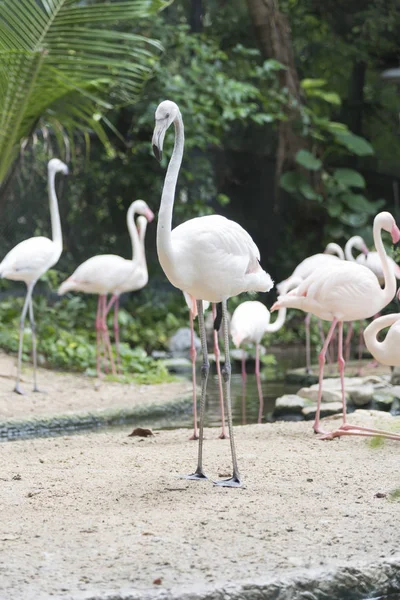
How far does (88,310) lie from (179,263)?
739cm

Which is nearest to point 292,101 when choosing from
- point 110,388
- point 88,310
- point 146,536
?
point 88,310

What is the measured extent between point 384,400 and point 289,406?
0.76m

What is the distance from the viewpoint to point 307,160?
13039 millimetres

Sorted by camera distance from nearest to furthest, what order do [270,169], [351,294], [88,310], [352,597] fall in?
[352,597], [351,294], [88,310], [270,169]

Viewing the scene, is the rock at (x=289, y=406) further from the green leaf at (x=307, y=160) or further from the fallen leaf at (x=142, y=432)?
the green leaf at (x=307, y=160)

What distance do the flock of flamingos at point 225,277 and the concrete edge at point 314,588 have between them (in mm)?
453

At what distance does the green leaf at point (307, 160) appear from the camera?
512 inches

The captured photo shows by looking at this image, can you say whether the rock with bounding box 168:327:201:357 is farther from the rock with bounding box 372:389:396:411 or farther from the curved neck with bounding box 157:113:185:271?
the curved neck with bounding box 157:113:185:271

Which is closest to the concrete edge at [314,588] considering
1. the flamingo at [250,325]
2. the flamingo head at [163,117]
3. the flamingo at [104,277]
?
the flamingo head at [163,117]

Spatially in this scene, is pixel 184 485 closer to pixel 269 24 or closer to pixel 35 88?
pixel 35 88

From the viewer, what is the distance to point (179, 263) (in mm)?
3768

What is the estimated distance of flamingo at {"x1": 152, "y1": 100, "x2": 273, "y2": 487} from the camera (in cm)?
370

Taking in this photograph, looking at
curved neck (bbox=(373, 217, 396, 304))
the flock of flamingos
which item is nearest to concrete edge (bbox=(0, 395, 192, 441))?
the flock of flamingos

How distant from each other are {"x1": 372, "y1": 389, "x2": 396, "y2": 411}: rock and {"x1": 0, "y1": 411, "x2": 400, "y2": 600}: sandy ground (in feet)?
6.22
